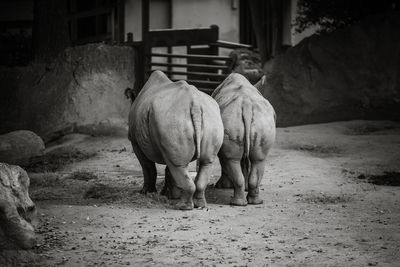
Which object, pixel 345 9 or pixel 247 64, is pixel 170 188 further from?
pixel 247 64

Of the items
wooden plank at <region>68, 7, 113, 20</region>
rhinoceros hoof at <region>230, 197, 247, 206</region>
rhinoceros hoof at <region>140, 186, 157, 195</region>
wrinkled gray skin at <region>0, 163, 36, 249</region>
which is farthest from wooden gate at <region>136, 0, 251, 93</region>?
wrinkled gray skin at <region>0, 163, 36, 249</region>

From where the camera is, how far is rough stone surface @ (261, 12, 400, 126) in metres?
17.3

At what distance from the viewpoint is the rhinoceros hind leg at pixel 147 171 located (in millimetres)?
10961

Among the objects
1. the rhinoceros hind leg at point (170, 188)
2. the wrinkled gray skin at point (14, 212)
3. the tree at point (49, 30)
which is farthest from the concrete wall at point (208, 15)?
the wrinkled gray skin at point (14, 212)

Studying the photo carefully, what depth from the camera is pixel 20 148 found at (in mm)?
14586

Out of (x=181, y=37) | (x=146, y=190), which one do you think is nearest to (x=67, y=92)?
(x=181, y=37)

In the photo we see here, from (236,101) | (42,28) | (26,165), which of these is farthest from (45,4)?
(236,101)

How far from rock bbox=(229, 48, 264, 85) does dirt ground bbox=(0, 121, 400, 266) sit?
15.2ft

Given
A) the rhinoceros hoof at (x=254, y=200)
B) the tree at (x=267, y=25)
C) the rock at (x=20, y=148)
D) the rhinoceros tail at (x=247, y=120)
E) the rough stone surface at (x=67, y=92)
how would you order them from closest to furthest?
1. the rhinoceros tail at (x=247, y=120)
2. the rhinoceros hoof at (x=254, y=200)
3. the rock at (x=20, y=148)
4. the rough stone surface at (x=67, y=92)
5. the tree at (x=267, y=25)

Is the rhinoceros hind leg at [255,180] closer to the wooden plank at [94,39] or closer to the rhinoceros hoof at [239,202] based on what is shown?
the rhinoceros hoof at [239,202]

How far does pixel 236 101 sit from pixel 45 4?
9.11 metres

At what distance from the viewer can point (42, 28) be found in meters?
18.4

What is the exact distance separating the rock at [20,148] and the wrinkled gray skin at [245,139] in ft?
16.5

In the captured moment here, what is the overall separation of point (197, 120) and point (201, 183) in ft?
2.58
